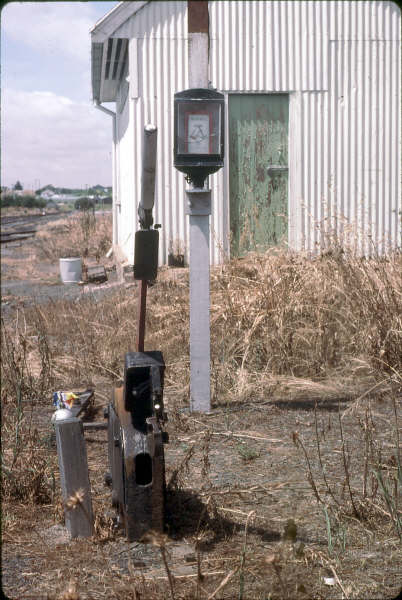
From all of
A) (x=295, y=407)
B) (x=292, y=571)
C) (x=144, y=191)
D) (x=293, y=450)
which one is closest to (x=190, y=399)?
(x=295, y=407)

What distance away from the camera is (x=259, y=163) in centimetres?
1095

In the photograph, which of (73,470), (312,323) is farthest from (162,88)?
(73,470)

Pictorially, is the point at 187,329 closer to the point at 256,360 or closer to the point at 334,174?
the point at 256,360

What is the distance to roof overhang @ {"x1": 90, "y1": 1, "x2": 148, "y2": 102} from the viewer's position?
1038 centimetres

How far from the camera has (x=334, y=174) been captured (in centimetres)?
1123

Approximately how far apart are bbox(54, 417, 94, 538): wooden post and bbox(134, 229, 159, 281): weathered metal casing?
0.79 m

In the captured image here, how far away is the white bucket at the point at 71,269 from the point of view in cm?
1323

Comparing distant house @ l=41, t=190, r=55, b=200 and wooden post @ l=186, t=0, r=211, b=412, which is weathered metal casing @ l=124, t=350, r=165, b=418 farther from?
distant house @ l=41, t=190, r=55, b=200

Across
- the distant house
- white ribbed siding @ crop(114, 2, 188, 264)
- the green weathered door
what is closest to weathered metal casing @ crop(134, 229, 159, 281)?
the green weathered door

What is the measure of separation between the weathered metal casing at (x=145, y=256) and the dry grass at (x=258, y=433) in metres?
0.94

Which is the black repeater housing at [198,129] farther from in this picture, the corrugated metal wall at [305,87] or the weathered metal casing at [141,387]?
the corrugated metal wall at [305,87]

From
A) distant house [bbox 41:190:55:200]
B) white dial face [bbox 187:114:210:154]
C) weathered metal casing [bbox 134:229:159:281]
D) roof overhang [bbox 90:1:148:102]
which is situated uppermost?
distant house [bbox 41:190:55:200]

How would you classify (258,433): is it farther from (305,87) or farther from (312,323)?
(305,87)

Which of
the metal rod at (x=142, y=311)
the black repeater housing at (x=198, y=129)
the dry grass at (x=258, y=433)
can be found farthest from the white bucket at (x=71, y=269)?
the metal rod at (x=142, y=311)
